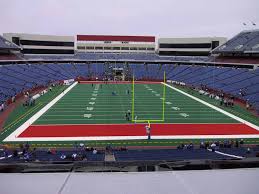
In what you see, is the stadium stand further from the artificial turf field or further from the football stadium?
the artificial turf field

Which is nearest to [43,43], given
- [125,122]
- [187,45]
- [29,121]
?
[187,45]

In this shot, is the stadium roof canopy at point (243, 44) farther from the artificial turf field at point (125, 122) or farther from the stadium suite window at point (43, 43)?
the stadium suite window at point (43, 43)

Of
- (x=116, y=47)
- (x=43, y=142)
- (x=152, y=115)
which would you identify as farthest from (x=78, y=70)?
(x=43, y=142)

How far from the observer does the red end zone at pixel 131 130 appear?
18297 mm

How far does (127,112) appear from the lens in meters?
24.3

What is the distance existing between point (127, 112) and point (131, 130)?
5.07 metres

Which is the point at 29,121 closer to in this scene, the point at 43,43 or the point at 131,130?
the point at 131,130

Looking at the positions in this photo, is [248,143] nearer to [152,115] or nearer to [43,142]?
[152,115]

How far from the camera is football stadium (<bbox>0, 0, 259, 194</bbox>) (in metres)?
3.72

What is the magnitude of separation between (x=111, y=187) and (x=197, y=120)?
19.8 m

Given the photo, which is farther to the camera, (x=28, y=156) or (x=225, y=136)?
(x=225, y=136)

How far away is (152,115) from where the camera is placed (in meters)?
23.5

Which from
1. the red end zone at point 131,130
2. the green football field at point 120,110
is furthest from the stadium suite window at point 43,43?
the red end zone at point 131,130

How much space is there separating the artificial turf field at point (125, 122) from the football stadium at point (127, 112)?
6 cm
